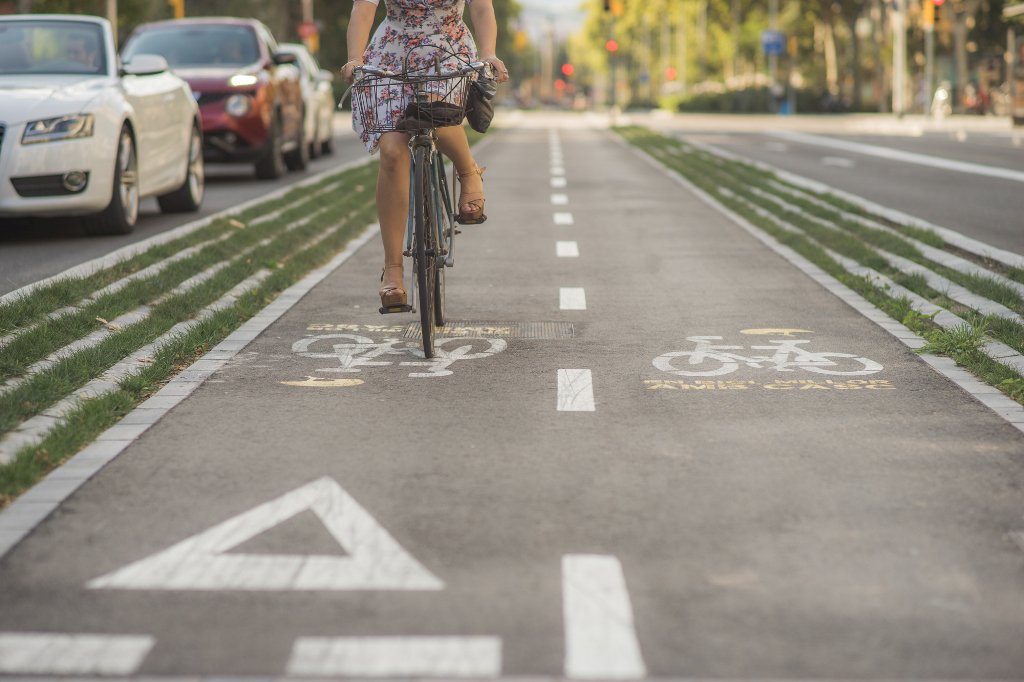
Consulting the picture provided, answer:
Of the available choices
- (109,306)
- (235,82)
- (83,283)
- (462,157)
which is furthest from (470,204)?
(235,82)

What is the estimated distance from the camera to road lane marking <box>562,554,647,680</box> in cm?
328

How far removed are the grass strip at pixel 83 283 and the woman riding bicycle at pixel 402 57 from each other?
6.18 ft

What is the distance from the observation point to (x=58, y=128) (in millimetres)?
11453

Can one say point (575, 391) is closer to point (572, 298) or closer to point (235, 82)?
point (572, 298)

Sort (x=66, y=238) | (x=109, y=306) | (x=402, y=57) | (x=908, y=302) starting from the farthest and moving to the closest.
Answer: (x=66, y=238), (x=908, y=302), (x=109, y=306), (x=402, y=57)

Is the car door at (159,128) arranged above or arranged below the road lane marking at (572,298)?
above

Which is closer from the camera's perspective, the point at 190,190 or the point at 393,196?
the point at 393,196

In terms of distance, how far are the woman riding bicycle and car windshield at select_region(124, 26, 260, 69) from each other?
42.5 feet

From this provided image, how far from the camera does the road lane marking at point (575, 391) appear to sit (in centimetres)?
607

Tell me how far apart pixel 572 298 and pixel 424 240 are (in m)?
2.55

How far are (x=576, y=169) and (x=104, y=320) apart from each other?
18.0m

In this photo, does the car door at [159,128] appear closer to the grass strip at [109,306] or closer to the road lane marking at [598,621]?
the grass strip at [109,306]

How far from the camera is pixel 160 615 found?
361 centimetres

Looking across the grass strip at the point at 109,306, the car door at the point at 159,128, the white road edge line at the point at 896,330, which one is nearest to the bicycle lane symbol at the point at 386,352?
the grass strip at the point at 109,306
